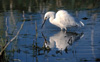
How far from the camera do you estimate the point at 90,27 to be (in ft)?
29.9

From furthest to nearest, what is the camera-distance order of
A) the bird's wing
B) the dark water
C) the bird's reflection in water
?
the bird's wing < the bird's reflection in water < the dark water

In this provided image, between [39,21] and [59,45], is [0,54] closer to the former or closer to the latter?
[59,45]

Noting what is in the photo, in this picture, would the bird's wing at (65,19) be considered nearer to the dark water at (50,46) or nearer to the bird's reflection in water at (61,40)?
the dark water at (50,46)

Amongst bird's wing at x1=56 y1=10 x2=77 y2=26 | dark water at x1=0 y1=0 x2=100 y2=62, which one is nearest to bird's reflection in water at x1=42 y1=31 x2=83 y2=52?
dark water at x1=0 y1=0 x2=100 y2=62

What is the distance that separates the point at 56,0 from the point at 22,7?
3108 mm

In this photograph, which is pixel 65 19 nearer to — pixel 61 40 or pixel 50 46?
pixel 61 40

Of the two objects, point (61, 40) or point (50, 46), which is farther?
point (61, 40)

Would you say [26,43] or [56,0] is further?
[56,0]

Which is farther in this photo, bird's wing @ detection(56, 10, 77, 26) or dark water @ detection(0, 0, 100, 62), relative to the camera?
bird's wing @ detection(56, 10, 77, 26)

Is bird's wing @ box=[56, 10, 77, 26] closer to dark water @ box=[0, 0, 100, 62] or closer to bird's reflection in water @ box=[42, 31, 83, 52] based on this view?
dark water @ box=[0, 0, 100, 62]

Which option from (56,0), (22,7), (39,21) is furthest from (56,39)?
(56,0)

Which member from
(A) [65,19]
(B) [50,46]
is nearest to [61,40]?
(B) [50,46]

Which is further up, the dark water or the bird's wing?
the bird's wing

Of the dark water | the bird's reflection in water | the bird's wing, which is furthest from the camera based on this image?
the bird's wing
